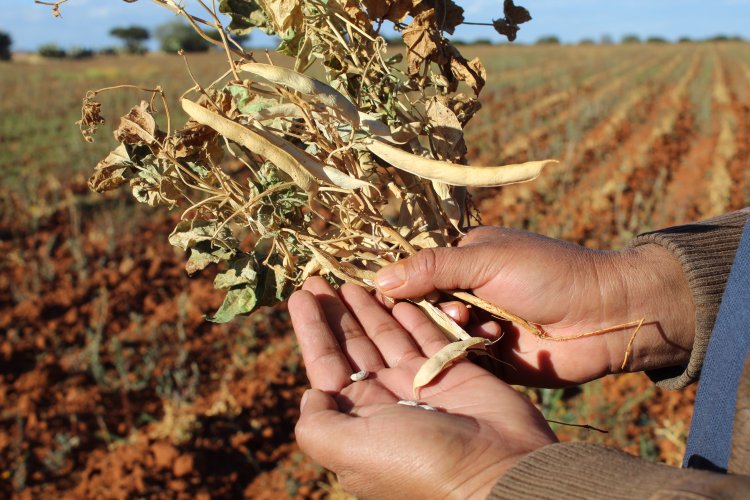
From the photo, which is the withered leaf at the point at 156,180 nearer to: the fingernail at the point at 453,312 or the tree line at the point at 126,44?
the fingernail at the point at 453,312

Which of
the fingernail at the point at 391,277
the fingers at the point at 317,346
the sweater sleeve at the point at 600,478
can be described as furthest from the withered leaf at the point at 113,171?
the sweater sleeve at the point at 600,478

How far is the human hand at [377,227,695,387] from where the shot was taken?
65.2 inches

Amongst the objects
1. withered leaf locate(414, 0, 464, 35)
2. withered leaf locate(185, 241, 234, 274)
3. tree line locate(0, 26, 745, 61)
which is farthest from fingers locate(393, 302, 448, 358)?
tree line locate(0, 26, 745, 61)

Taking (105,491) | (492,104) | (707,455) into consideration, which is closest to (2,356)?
(105,491)

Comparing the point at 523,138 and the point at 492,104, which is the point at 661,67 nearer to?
the point at 492,104

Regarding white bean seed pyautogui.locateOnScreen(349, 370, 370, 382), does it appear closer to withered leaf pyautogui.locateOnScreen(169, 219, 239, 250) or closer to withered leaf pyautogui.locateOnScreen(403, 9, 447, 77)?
withered leaf pyautogui.locateOnScreen(169, 219, 239, 250)

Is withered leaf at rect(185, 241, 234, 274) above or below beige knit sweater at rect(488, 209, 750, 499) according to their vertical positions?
above

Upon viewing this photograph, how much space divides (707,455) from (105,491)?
8.68ft

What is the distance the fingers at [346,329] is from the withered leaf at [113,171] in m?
0.54

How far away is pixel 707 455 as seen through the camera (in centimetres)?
135

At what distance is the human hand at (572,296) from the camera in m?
1.66

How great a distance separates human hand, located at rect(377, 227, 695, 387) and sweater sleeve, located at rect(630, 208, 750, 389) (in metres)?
0.06

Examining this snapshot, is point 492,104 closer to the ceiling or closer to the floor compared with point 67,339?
closer to the ceiling

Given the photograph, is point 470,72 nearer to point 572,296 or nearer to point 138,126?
point 572,296
